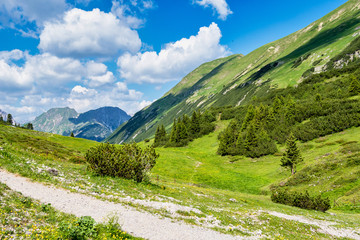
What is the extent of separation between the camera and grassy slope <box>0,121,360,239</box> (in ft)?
57.1

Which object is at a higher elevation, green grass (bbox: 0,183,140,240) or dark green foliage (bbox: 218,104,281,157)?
dark green foliage (bbox: 218,104,281,157)

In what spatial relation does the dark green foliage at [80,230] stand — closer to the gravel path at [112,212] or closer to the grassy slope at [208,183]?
the gravel path at [112,212]

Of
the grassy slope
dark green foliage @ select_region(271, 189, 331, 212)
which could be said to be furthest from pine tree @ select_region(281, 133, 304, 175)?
dark green foliage @ select_region(271, 189, 331, 212)

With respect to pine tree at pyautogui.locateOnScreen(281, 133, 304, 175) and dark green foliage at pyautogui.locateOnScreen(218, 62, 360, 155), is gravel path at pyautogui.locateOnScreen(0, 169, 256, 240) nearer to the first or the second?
pine tree at pyautogui.locateOnScreen(281, 133, 304, 175)

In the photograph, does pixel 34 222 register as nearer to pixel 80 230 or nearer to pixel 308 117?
pixel 80 230

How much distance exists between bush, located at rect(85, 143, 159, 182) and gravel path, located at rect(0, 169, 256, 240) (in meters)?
10.4

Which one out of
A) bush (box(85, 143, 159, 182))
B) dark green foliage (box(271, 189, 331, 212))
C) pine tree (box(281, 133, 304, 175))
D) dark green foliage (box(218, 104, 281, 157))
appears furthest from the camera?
dark green foliage (box(218, 104, 281, 157))

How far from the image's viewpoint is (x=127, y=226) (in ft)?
39.5

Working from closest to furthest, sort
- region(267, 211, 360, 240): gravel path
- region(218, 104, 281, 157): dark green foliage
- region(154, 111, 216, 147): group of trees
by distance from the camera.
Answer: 1. region(267, 211, 360, 240): gravel path
2. region(218, 104, 281, 157): dark green foliage
3. region(154, 111, 216, 147): group of trees

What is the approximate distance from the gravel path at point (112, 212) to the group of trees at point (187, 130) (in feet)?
343

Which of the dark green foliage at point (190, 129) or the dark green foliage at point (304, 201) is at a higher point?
the dark green foliage at point (190, 129)

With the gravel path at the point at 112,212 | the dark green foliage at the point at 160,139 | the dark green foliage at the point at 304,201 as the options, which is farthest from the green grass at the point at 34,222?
the dark green foliage at the point at 160,139

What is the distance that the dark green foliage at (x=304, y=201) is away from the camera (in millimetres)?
29406

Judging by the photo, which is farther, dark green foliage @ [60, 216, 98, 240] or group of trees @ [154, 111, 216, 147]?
group of trees @ [154, 111, 216, 147]
